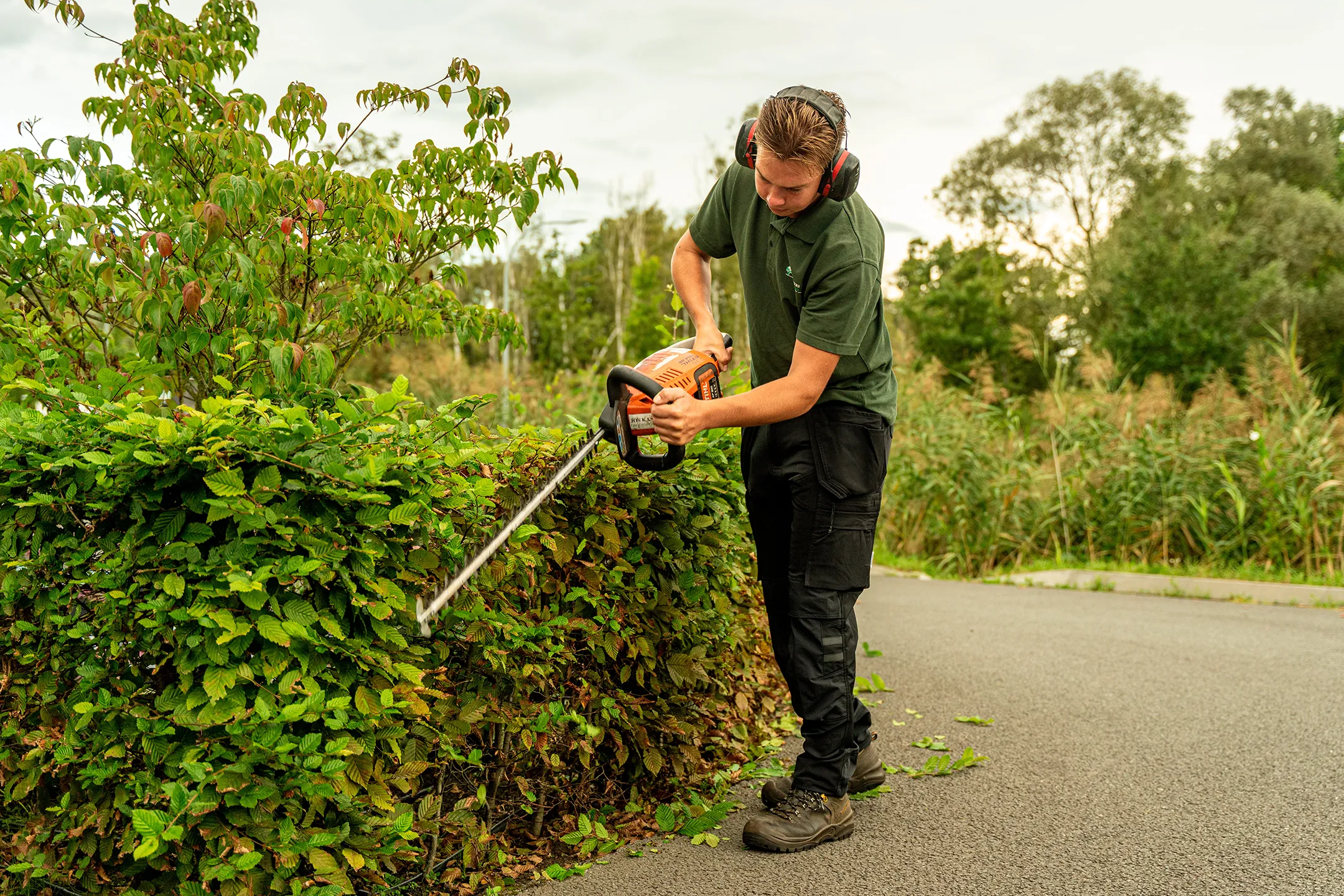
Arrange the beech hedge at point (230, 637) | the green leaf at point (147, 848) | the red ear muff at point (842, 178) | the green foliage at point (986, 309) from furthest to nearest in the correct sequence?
the green foliage at point (986, 309), the red ear muff at point (842, 178), the beech hedge at point (230, 637), the green leaf at point (147, 848)

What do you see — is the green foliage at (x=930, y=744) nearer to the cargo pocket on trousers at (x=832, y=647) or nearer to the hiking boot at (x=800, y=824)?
the hiking boot at (x=800, y=824)

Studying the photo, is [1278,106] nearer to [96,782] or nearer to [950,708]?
[950,708]

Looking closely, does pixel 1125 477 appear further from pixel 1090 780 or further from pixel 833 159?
pixel 833 159

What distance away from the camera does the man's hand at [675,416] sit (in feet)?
9.18

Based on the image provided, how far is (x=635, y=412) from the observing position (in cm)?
287

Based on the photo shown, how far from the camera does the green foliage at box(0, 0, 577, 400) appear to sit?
2.93m

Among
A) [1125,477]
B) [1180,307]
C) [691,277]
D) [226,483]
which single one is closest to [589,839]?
[226,483]

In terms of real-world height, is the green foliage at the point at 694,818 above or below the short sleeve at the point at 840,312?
below

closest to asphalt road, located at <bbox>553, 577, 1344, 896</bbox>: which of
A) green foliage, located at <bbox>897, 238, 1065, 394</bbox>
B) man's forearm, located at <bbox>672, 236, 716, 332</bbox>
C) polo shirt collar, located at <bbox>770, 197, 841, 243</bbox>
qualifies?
man's forearm, located at <bbox>672, 236, 716, 332</bbox>

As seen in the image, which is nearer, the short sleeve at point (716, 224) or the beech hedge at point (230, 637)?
the beech hedge at point (230, 637)

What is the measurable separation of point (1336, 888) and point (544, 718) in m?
2.23

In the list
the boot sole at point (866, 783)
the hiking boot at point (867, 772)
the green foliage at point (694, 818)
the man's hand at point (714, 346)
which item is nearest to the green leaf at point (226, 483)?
the man's hand at point (714, 346)

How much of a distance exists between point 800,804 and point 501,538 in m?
1.37

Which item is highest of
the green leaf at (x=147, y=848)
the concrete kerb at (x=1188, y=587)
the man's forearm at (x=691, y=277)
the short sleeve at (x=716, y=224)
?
the short sleeve at (x=716, y=224)
